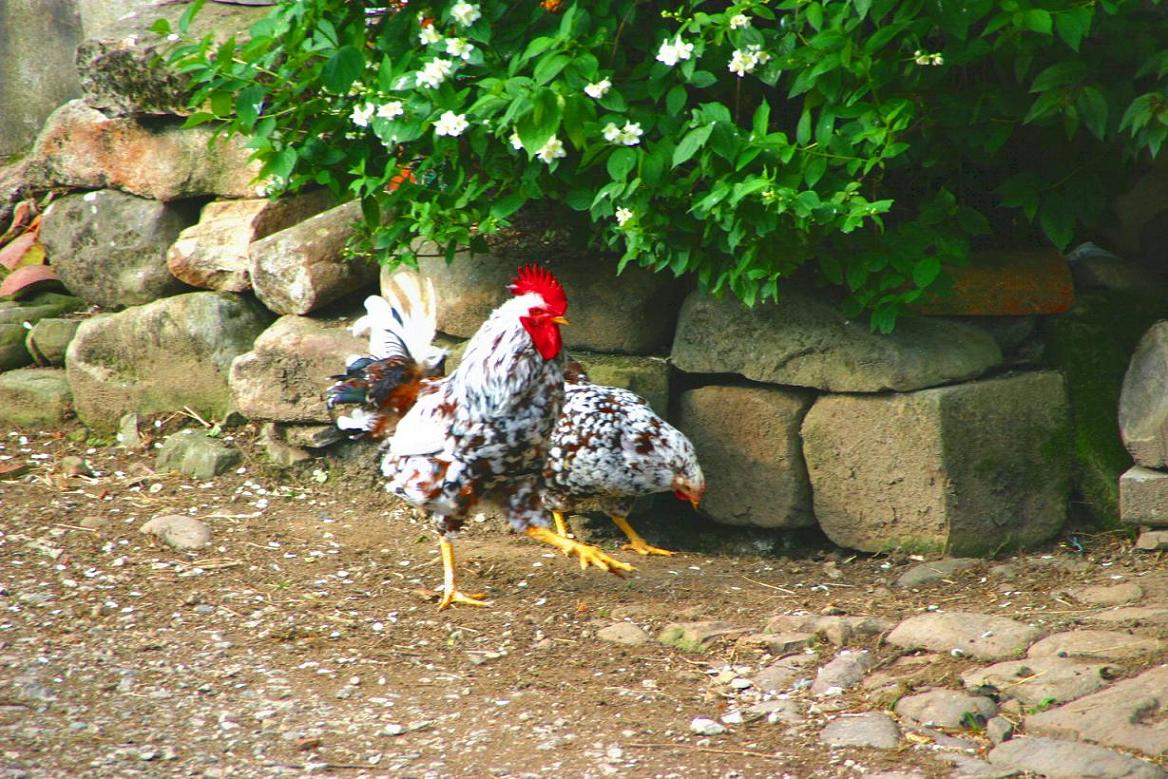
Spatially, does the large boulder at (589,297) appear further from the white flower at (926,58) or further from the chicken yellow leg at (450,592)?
the white flower at (926,58)

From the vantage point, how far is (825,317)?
4.34m

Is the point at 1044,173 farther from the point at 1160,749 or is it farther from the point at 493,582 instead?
the point at 493,582

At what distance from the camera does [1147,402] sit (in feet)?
13.6

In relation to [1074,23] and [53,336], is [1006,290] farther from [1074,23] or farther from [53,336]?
[53,336]

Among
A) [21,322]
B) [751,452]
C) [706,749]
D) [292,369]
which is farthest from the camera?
[21,322]

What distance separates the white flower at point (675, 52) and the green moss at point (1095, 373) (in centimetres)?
175

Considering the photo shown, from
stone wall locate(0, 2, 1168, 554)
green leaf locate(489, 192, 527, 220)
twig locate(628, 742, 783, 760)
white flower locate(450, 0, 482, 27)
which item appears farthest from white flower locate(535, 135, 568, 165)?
twig locate(628, 742, 783, 760)

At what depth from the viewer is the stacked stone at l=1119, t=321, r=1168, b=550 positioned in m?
4.08

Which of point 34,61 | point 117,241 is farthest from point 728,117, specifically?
point 34,61

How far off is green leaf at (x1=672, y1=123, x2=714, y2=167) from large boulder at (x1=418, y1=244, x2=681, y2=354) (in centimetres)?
104

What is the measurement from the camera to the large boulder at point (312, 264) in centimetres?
531

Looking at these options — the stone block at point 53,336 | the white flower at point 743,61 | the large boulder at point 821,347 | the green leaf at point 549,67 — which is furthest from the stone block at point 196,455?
the white flower at point 743,61

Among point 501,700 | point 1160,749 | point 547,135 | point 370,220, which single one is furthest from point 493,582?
point 1160,749

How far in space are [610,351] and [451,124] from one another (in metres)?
1.34
